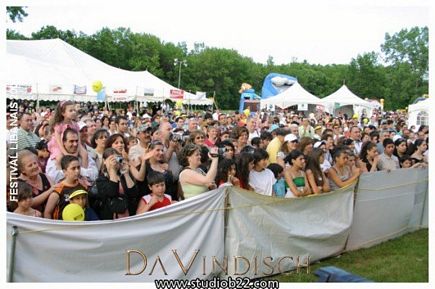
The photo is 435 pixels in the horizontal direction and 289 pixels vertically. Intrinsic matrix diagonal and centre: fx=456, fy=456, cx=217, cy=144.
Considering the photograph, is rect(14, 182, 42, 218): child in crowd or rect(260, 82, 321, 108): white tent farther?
rect(260, 82, 321, 108): white tent

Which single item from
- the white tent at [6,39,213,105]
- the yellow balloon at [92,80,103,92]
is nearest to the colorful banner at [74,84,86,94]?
the white tent at [6,39,213,105]

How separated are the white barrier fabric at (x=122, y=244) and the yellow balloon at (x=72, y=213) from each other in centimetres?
24

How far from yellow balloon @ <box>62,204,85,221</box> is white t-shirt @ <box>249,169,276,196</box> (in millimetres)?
2250

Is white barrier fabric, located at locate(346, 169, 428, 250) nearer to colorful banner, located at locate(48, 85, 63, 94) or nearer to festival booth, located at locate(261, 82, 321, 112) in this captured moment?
colorful banner, located at locate(48, 85, 63, 94)

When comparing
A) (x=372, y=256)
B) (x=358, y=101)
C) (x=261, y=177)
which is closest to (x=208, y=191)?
(x=261, y=177)

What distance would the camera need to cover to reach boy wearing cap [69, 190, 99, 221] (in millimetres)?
4344

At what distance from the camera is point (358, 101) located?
33688 millimetres

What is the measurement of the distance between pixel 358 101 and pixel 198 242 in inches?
1225

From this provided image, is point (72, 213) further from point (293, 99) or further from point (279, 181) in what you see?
point (293, 99)

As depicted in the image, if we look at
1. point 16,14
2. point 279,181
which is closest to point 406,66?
point 16,14

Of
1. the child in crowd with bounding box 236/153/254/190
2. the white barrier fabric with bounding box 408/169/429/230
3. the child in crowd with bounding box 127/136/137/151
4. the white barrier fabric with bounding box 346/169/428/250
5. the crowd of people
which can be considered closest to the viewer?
the crowd of people

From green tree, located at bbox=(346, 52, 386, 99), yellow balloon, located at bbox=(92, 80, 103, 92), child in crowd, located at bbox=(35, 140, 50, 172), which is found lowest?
child in crowd, located at bbox=(35, 140, 50, 172)

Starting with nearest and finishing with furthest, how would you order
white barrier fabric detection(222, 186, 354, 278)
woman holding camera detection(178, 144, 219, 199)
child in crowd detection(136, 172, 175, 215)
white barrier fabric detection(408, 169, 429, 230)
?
child in crowd detection(136, 172, 175, 215)
white barrier fabric detection(222, 186, 354, 278)
woman holding camera detection(178, 144, 219, 199)
white barrier fabric detection(408, 169, 429, 230)

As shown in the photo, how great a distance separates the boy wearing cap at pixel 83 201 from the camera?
14.3 ft
